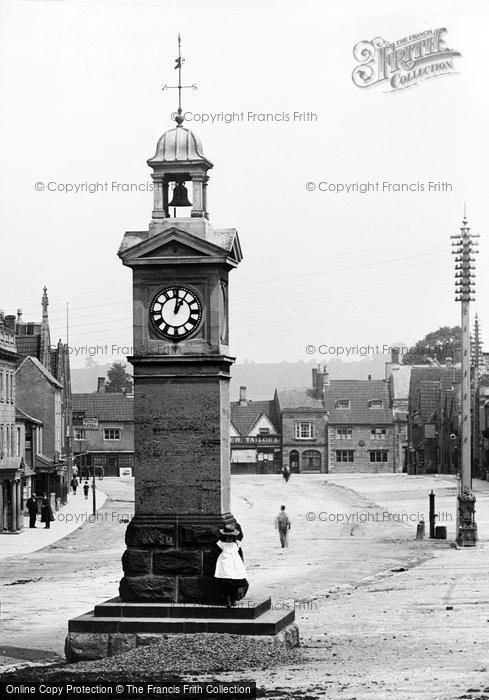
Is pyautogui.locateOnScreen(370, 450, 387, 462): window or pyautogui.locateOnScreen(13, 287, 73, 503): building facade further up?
pyautogui.locateOnScreen(13, 287, 73, 503): building facade

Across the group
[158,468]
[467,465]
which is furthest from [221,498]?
[467,465]

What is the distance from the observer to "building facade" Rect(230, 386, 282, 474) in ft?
388

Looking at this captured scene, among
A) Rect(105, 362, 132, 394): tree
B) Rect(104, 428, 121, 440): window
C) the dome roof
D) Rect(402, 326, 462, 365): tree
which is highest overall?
Rect(402, 326, 462, 365): tree

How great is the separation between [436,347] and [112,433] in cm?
5041

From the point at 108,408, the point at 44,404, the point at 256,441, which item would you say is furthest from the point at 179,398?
the point at 256,441

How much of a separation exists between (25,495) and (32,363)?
14338 millimetres

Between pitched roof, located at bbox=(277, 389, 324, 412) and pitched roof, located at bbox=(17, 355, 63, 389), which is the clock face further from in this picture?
pitched roof, located at bbox=(277, 389, 324, 412)

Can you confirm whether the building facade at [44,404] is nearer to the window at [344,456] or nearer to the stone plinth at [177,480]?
the window at [344,456]

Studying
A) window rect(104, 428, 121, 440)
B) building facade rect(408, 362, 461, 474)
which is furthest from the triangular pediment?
building facade rect(408, 362, 461, 474)

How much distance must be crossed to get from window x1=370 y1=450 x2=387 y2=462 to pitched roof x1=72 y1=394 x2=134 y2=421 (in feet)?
81.3

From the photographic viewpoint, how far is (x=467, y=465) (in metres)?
44.7

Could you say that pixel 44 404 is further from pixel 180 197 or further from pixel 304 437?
pixel 180 197

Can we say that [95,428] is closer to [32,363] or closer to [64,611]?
[32,363]

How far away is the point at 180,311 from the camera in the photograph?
20.7 metres
